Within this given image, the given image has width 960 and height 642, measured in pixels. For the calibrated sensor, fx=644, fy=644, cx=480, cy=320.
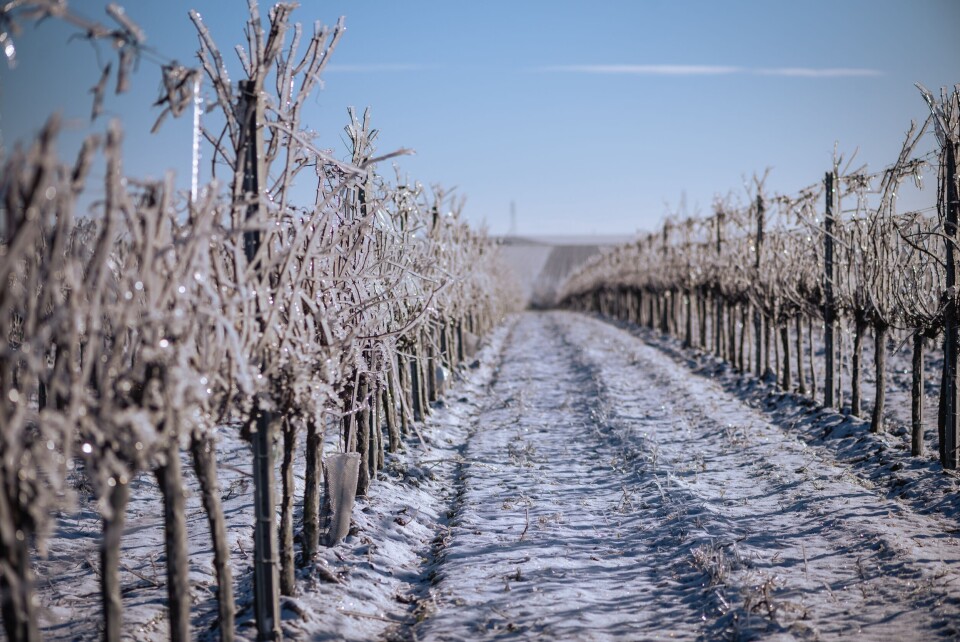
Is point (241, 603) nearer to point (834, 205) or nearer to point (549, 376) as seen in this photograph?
point (834, 205)

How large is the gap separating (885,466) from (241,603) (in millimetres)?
5791

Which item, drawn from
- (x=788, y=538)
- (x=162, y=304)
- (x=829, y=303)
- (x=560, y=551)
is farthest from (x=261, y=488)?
(x=829, y=303)

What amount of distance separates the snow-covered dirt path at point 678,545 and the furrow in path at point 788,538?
13 mm

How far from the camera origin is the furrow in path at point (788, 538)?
11.4 feet

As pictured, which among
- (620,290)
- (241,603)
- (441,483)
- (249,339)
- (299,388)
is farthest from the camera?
(620,290)

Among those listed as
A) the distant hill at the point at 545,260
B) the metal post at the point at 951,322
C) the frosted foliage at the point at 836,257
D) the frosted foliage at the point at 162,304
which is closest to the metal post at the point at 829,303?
the frosted foliage at the point at 836,257

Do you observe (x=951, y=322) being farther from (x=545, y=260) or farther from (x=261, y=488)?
(x=545, y=260)

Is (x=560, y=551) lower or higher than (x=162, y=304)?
lower

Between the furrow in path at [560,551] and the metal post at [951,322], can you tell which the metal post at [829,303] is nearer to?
the metal post at [951,322]

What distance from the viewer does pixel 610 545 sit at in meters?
4.68

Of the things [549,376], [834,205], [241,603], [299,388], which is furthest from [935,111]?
[549,376]

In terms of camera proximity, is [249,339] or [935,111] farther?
[935,111]

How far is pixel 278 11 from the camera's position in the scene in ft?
10.7

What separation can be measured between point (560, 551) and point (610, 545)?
0.40 metres
